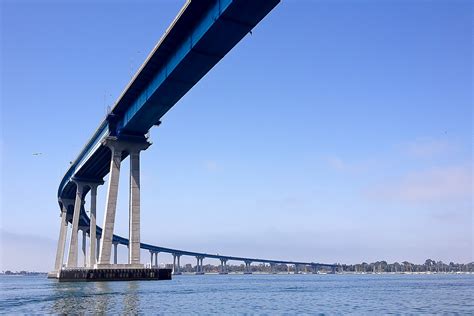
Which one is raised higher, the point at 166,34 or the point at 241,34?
the point at 166,34

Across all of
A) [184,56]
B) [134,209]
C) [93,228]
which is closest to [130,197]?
[134,209]

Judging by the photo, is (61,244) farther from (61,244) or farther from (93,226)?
(93,226)

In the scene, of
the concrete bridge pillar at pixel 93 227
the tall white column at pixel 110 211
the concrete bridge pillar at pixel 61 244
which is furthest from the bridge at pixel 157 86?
the concrete bridge pillar at pixel 61 244

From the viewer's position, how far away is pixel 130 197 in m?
79.1

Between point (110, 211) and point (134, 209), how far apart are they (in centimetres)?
462

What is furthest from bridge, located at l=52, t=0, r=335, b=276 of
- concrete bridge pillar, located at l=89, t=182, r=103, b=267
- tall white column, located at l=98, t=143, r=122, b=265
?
concrete bridge pillar, located at l=89, t=182, r=103, b=267

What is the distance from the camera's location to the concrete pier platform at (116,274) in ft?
235

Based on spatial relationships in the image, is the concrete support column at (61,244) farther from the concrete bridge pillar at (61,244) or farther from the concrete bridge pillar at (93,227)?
the concrete bridge pillar at (93,227)

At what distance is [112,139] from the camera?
8075cm

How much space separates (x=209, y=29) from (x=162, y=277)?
1607 inches

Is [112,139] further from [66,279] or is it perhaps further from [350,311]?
[350,311]

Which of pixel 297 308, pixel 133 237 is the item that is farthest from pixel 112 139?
pixel 297 308

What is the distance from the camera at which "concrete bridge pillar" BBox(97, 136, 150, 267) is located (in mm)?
76625

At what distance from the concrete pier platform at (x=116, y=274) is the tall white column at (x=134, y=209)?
2667 mm
